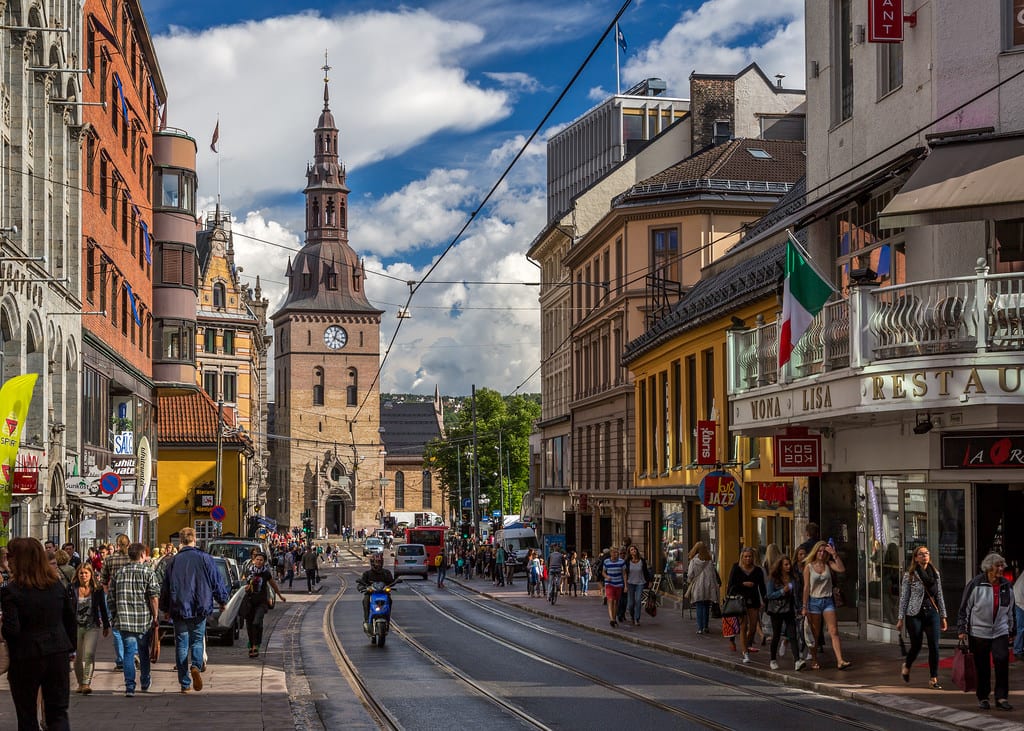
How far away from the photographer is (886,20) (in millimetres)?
20047

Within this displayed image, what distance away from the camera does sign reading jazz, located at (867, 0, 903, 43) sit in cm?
2000

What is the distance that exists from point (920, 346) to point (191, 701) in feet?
29.1

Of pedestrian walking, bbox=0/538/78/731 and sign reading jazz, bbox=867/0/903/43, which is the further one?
sign reading jazz, bbox=867/0/903/43

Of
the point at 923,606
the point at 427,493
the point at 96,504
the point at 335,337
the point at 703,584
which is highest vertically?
the point at 335,337

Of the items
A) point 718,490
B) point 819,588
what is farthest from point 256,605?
point 718,490

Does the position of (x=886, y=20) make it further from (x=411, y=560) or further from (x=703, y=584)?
(x=411, y=560)

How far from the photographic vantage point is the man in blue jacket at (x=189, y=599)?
15.6m

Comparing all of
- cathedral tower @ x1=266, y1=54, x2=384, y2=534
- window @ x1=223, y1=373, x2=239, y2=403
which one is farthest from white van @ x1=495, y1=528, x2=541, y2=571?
cathedral tower @ x1=266, y1=54, x2=384, y2=534

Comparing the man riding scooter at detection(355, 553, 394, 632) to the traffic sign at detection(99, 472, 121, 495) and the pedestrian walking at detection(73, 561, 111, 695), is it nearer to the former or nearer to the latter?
the pedestrian walking at detection(73, 561, 111, 695)

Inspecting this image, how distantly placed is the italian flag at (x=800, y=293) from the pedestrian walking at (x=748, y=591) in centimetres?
324

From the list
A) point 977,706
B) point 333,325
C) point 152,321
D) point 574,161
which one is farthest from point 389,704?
point 333,325

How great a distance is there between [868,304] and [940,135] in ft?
9.49

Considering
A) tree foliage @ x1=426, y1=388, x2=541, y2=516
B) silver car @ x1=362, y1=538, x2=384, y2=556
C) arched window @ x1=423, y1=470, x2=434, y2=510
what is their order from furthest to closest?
arched window @ x1=423, y1=470, x2=434, y2=510 < tree foliage @ x1=426, y1=388, x2=541, y2=516 < silver car @ x1=362, y1=538, x2=384, y2=556

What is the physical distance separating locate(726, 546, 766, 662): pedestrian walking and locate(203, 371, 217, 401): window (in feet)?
248
